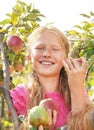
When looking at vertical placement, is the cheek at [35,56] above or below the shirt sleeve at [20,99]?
above

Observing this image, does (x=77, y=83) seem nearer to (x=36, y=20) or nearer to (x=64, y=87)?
(x=64, y=87)

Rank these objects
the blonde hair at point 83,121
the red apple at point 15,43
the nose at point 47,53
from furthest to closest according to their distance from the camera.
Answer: the red apple at point 15,43 → the nose at point 47,53 → the blonde hair at point 83,121

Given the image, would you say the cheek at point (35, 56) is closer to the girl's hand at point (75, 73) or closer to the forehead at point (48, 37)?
the forehead at point (48, 37)

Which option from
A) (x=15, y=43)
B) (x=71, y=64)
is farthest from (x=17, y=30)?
(x=71, y=64)

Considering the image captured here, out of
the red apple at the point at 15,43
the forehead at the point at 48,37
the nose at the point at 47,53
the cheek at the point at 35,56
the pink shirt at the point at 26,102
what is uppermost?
the forehead at the point at 48,37

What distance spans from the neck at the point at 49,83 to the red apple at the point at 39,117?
1.17 ft

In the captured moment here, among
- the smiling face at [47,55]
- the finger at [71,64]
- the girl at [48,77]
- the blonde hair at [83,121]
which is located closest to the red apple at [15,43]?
the girl at [48,77]

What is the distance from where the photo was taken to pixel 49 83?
1918 mm

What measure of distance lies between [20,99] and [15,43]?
0.65 m

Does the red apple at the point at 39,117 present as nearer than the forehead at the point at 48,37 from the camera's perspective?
Yes

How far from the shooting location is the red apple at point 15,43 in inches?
100

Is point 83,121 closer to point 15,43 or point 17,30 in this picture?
point 15,43

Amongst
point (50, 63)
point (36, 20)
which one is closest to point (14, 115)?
point (50, 63)

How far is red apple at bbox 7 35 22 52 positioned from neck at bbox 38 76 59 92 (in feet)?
2.02
